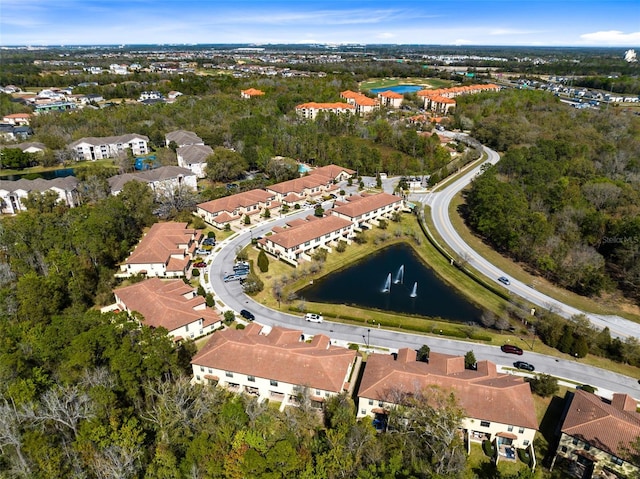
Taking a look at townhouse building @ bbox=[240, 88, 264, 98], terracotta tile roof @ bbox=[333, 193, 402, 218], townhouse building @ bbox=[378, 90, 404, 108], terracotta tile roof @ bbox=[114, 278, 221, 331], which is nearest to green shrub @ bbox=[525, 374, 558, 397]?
terracotta tile roof @ bbox=[114, 278, 221, 331]

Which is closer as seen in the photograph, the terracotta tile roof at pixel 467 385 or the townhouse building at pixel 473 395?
the townhouse building at pixel 473 395

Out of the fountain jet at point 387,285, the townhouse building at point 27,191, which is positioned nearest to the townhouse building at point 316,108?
the townhouse building at point 27,191

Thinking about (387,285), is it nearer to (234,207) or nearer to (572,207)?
(234,207)

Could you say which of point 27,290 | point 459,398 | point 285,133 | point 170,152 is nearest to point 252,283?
point 27,290

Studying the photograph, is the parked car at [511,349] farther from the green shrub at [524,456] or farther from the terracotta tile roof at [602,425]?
the green shrub at [524,456]

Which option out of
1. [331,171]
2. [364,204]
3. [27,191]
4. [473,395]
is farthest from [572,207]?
[27,191]
